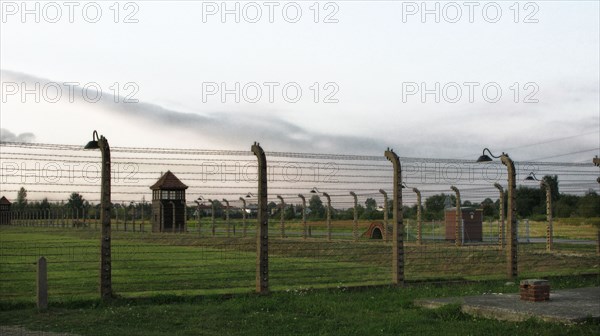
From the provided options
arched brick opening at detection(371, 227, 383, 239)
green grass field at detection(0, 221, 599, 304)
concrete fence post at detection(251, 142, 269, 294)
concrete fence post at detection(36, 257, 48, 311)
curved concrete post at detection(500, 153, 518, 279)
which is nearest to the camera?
concrete fence post at detection(36, 257, 48, 311)

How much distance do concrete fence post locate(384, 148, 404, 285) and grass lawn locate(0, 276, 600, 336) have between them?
119 centimetres

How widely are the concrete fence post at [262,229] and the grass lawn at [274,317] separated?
0.35 m

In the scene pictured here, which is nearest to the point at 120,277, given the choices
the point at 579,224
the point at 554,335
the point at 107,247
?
the point at 107,247

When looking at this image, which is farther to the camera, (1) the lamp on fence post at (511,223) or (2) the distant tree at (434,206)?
(2) the distant tree at (434,206)

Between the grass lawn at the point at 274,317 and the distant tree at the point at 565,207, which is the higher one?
the distant tree at the point at 565,207

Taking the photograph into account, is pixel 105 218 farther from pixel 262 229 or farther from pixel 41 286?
pixel 262 229

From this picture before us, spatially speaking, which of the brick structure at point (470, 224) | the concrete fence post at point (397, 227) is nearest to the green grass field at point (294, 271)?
the concrete fence post at point (397, 227)

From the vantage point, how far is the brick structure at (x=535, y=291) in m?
10.9

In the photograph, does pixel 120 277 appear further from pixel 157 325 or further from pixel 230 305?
pixel 157 325

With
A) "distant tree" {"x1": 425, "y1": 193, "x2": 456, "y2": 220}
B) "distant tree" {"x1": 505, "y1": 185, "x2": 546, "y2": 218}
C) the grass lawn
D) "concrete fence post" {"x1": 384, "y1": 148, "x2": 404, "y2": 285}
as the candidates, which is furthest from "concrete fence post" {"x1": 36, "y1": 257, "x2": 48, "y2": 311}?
"distant tree" {"x1": 505, "y1": 185, "x2": 546, "y2": 218}

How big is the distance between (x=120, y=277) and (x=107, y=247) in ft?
24.1

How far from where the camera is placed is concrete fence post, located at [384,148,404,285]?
1391 centimetres

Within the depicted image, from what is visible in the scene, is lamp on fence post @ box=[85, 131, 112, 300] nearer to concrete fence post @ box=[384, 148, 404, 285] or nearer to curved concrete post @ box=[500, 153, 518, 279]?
concrete fence post @ box=[384, 148, 404, 285]

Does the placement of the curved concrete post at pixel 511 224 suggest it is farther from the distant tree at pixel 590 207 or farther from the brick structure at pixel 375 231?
the distant tree at pixel 590 207
